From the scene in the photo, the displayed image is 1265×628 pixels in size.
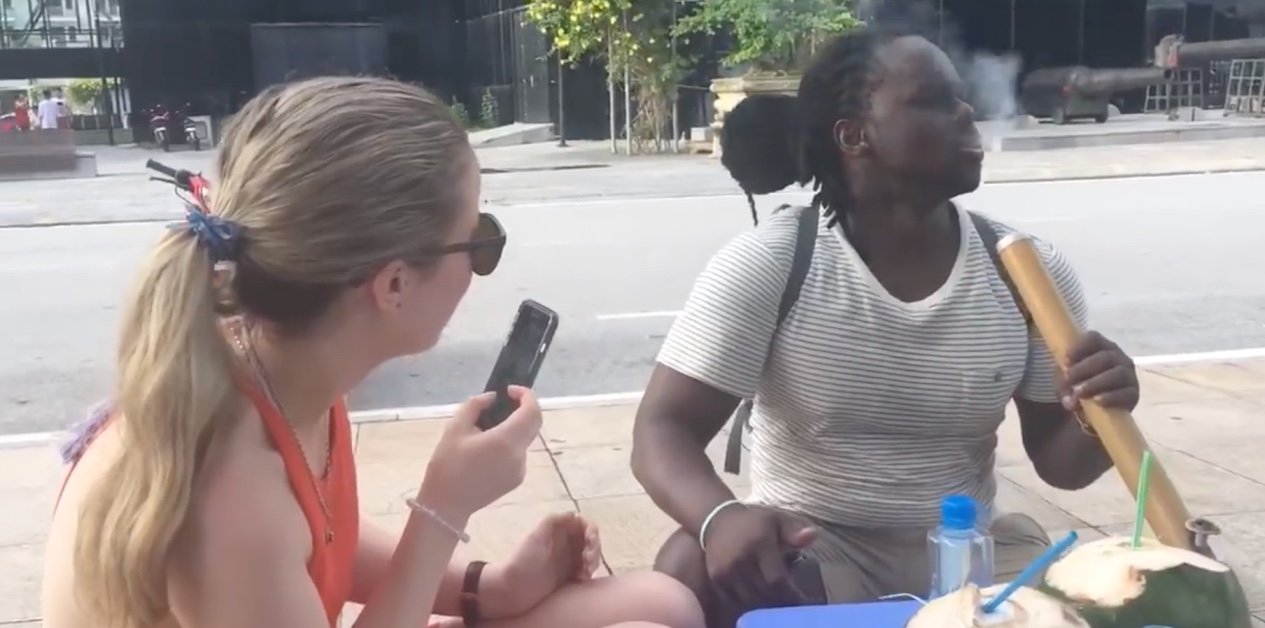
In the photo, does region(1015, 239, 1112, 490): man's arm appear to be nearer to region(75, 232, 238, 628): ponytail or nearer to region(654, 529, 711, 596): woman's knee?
region(654, 529, 711, 596): woman's knee

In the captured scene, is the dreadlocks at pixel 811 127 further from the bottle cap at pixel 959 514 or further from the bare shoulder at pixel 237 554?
the bare shoulder at pixel 237 554

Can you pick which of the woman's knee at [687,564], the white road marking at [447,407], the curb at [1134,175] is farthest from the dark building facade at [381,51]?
the woman's knee at [687,564]

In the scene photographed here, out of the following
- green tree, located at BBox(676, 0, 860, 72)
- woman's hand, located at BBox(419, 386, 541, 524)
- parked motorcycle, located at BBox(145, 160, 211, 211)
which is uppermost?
green tree, located at BBox(676, 0, 860, 72)

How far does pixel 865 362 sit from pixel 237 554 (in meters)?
1.06

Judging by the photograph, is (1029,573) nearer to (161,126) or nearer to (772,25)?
(772,25)

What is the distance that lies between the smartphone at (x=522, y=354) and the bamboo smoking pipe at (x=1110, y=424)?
1.98ft

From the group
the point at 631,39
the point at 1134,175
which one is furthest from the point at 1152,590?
the point at 631,39

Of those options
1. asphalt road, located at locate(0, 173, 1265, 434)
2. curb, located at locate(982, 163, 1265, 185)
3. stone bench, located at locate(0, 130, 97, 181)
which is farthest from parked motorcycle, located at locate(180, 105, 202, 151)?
curb, located at locate(982, 163, 1265, 185)

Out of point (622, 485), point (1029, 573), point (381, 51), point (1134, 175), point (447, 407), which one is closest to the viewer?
point (1029, 573)

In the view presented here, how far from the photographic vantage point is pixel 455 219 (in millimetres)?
1630

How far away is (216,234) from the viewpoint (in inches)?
59.7

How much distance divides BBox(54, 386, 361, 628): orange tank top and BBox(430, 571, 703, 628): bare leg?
32cm

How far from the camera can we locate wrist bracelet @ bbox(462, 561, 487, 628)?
6.93 ft

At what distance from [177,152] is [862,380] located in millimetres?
20691
